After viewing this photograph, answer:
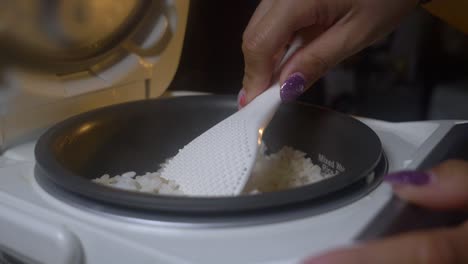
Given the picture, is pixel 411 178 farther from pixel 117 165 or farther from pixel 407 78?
pixel 407 78

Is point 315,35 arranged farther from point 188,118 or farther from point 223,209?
point 223,209

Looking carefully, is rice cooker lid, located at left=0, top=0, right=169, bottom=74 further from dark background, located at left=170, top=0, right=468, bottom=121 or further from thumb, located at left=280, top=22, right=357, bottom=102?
dark background, located at left=170, top=0, right=468, bottom=121

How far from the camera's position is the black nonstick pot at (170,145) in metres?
0.45

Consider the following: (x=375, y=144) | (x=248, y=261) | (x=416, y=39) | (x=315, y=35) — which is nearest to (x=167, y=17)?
(x=315, y=35)

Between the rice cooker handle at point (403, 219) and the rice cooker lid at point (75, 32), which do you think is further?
the rice cooker lid at point (75, 32)

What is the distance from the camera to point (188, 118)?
2.39 ft

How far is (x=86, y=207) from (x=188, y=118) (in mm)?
282

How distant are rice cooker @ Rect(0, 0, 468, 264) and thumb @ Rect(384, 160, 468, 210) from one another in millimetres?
10

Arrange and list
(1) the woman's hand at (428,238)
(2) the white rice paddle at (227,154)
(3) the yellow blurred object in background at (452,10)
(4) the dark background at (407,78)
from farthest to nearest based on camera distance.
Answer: (4) the dark background at (407,78)
(3) the yellow blurred object in background at (452,10)
(2) the white rice paddle at (227,154)
(1) the woman's hand at (428,238)

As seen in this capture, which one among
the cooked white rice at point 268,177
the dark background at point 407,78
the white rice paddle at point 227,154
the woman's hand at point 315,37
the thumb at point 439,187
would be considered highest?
the woman's hand at point 315,37

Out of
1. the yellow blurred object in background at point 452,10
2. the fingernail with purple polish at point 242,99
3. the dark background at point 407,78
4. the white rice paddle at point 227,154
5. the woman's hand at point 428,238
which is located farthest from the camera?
the dark background at point 407,78

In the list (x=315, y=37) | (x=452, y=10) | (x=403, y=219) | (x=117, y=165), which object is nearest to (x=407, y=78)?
(x=452, y=10)

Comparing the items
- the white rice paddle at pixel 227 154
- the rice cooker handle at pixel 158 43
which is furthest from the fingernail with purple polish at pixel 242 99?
the rice cooker handle at pixel 158 43

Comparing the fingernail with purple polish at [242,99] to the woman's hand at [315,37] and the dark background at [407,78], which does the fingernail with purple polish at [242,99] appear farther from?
the dark background at [407,78]
